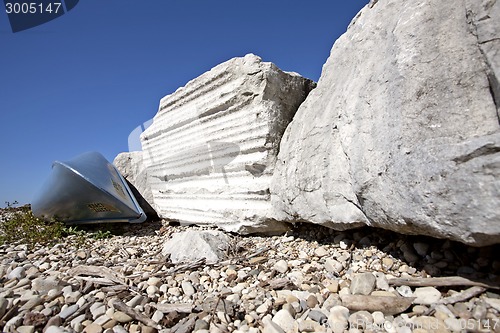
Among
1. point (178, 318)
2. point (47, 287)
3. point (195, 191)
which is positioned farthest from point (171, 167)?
point (178, 318)

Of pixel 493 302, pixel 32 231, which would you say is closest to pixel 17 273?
pixel 32 231

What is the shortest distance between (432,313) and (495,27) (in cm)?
152

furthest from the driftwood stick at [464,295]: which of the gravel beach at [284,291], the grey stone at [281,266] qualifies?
the grey stone at [281,266]

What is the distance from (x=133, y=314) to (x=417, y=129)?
2097 mm

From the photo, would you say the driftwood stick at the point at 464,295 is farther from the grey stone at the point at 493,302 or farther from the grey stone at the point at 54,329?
the grey stone at the point at 54,329

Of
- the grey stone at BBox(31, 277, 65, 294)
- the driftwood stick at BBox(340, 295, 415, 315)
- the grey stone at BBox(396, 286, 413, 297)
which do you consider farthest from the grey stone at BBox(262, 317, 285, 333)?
the grey stone at BBox(31, 277, 65, 294)

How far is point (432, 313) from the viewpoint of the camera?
1.37 metres

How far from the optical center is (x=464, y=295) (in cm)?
139

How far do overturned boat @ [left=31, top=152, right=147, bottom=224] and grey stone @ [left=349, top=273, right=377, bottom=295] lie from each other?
349 cm

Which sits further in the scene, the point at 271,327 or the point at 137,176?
the point at 137,176

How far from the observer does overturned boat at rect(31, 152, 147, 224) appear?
3814 millimetres

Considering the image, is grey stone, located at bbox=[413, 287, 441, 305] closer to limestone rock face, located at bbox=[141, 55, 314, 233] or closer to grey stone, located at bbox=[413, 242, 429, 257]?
grey stone, located at bbox=[413, 242, 429, 257]

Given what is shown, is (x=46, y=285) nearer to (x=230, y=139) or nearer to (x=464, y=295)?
(x=230, y=139)

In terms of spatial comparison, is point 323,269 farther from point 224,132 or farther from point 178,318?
point 224,132
